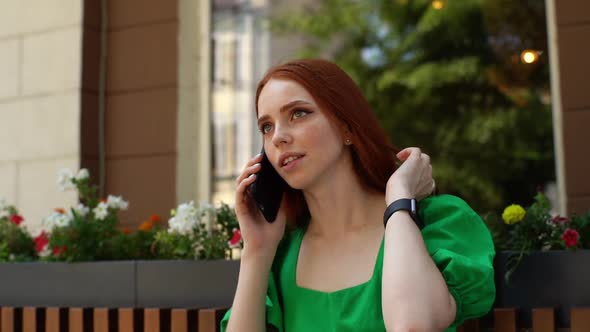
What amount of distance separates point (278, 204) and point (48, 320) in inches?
56.5

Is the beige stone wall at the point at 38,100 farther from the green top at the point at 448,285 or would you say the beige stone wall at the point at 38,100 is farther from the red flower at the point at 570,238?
the red flower at the point at 570,238

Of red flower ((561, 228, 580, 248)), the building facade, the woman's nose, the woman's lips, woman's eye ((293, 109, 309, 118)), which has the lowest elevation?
red flower ((561, 228, 580, 248))

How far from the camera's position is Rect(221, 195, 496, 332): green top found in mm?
1855

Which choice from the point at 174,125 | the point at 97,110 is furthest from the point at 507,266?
the point at 97,110

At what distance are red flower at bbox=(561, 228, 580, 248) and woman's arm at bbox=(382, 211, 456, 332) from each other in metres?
1.11

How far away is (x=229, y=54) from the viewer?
22047 millimetres

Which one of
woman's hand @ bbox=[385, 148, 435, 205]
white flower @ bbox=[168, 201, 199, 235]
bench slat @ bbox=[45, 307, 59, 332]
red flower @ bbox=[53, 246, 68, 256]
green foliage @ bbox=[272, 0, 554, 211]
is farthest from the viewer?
green foliage @ bbox=[272, 0, 554, 211]

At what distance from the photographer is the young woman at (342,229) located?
1.85m

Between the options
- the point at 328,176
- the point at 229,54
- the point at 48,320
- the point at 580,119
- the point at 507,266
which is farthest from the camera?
the point at 229,54

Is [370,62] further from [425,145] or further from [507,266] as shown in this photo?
[507,266]

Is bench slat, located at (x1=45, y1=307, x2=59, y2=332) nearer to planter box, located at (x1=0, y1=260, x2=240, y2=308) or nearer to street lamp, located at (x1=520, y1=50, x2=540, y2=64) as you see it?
planter box, located at (x1=0, y1=260, x2=240, y2=308)

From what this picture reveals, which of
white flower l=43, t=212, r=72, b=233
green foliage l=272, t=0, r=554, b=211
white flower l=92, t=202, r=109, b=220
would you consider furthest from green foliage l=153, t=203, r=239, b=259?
green foliage l=272, t=0, r=554, b=211

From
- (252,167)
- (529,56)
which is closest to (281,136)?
(252,167)

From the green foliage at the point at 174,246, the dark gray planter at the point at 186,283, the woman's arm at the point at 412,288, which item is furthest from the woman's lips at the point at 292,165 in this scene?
the green foliage at the point at 174,246
